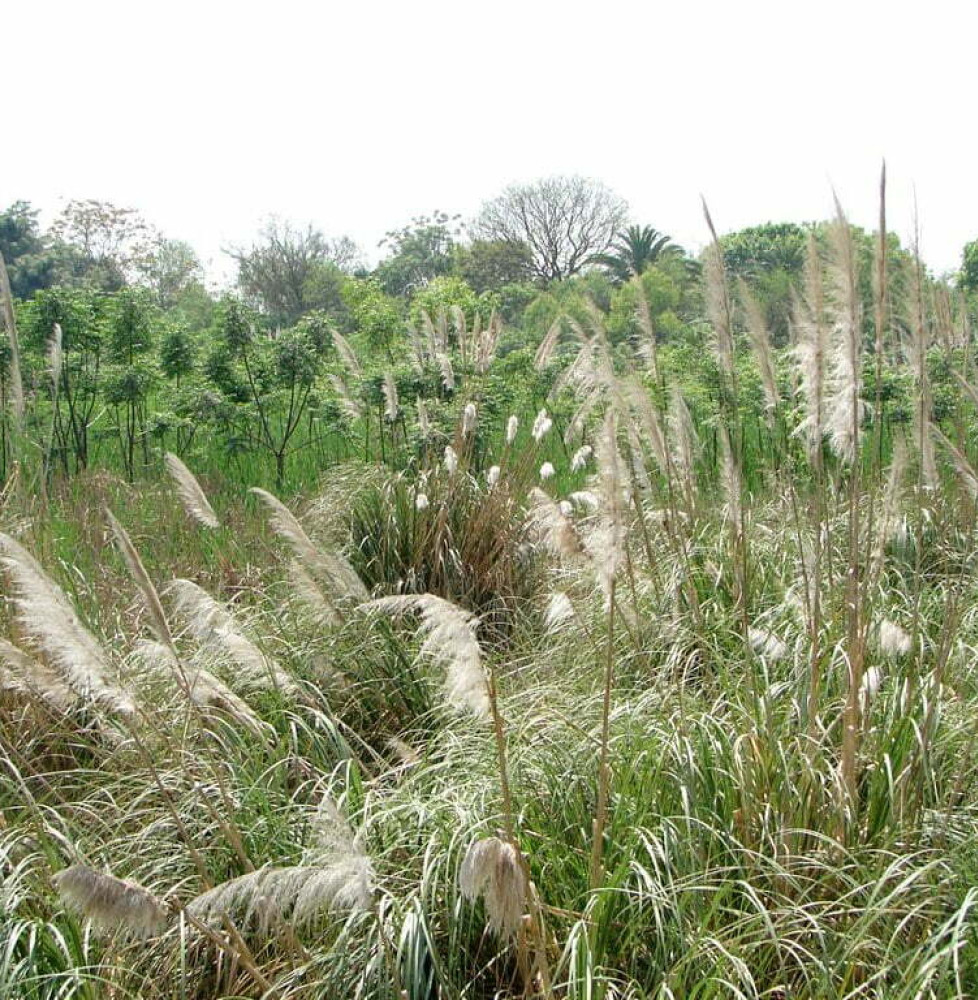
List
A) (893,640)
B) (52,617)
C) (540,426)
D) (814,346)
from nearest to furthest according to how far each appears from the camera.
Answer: (52,617) → (814,346) → (893,640) → (540,426)

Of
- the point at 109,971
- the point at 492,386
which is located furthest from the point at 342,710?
the point at 492,386

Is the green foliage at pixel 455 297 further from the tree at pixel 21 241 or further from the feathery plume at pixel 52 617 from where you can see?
the tree at pixel 21 241

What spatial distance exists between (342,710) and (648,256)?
4040 cm

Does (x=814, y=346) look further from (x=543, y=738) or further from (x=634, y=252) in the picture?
(x=634, y=252)

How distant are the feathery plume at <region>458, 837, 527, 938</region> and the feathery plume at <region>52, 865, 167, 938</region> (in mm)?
465

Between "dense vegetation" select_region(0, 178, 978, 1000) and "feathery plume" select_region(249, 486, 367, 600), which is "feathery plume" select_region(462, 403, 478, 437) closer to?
"dense vegetation" select_region(0, 178, 978, 1000)

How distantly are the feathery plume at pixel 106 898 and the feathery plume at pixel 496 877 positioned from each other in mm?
465

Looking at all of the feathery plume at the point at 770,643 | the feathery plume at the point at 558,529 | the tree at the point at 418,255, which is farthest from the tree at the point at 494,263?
the feathery plume at the point at 558,529

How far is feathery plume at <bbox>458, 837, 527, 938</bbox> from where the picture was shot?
136cm

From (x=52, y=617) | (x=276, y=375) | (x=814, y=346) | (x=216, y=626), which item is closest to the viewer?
(x=52, y=617)

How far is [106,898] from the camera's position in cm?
147

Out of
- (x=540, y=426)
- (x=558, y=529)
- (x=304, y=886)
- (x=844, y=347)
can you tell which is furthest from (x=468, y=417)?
(x=304, y=886)

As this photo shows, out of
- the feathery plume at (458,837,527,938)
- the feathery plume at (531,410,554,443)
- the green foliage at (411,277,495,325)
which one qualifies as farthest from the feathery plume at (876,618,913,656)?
the green foliage at (411,277,495,325)

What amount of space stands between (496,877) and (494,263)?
41.3 m
